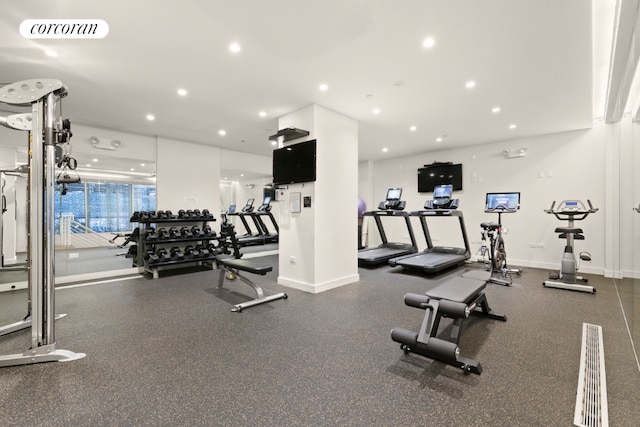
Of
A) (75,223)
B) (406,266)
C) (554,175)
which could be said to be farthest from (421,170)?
(75,223)

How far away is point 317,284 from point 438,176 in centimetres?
515

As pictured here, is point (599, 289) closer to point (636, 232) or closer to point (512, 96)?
point (636, 232)

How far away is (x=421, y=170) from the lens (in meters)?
7.98

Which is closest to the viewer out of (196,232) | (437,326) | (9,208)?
(437,326)

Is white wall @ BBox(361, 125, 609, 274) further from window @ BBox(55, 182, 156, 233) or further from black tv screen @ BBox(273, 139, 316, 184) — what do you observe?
window @ BBox(55, 182, 156, 233)

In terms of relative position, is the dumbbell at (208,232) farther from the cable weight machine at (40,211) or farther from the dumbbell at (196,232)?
the cable weight machine at (40,211)

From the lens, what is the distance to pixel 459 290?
104 inches

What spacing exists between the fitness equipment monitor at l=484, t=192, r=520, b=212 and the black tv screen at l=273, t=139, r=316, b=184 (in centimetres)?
378

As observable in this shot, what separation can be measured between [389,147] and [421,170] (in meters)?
1.30

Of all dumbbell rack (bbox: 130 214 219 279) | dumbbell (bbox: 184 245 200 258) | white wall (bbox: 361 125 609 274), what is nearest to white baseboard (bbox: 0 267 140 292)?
dumbbell rack (bbox: 130 214 219 279)

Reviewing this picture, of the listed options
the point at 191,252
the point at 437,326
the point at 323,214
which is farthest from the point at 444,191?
the point at 191,252

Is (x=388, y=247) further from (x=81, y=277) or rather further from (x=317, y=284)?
(x=81, y=277)

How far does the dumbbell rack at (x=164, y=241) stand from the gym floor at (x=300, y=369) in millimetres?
1654

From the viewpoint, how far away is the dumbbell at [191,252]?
19.4 ft
